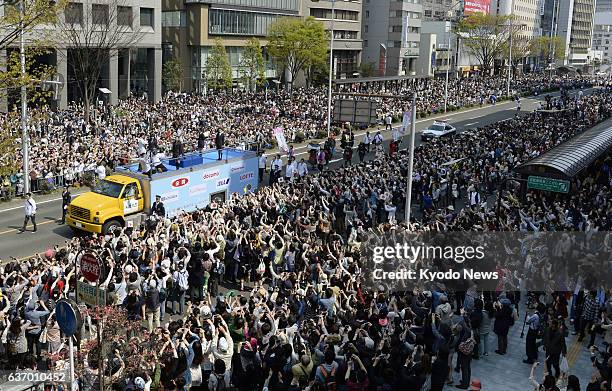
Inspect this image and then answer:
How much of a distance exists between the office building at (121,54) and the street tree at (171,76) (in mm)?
3233

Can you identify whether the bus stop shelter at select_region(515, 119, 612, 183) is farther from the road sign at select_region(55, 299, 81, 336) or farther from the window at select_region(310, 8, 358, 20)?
the window at select_region(310, 8, 358, 20)

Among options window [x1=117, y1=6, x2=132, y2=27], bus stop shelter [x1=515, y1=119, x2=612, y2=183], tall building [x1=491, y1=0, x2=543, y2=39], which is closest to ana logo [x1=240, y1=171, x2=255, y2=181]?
bus stop shelter [x1=515, y1=119, x2=612, y2=183]

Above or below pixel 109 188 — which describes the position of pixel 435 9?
above

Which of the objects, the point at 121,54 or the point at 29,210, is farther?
the point at 121,54

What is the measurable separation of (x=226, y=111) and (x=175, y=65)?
16.3 m

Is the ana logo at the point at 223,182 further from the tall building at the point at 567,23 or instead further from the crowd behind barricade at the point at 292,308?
the tall building at the point at 567,23

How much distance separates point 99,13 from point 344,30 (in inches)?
1932

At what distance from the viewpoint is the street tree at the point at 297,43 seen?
235 feet

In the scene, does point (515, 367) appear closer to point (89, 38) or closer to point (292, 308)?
point (292, 308)

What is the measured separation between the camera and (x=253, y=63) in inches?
2721

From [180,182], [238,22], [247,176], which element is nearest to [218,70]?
[238,22]

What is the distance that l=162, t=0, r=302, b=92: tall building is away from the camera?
68312mm

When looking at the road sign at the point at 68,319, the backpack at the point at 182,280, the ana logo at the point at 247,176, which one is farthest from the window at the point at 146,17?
the road sign at the point at 68,319

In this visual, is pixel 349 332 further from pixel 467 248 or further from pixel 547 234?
pixel 547 234
